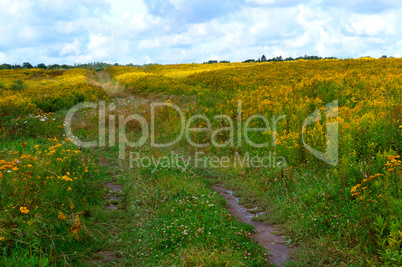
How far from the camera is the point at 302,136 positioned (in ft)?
24.7

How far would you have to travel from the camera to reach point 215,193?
Result: 6832mm

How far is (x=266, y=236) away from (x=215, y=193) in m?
1.73

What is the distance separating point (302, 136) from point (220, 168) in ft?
8.35

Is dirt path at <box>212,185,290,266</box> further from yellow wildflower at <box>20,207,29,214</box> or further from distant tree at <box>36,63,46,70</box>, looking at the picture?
distant tree at <box>36,63,46,70</box>

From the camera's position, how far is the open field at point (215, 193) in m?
4.20

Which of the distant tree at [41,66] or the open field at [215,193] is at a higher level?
the distant tree at [41,66]

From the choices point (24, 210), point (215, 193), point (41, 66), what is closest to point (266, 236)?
point (215, 193)

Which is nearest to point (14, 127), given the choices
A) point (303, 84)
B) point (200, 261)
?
point (200, 261)

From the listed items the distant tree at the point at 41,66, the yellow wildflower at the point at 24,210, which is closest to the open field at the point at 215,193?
the yellow wildflower at the point at 24,210

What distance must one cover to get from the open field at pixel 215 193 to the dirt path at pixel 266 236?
154 millimetres

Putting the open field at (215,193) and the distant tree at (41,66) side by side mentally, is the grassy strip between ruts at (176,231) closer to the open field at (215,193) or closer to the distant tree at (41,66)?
the open field at (215,193)

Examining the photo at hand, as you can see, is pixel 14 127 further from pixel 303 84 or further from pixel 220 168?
pixel 303 84

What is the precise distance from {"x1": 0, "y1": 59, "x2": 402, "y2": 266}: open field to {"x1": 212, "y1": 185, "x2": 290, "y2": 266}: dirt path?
0.51 feet

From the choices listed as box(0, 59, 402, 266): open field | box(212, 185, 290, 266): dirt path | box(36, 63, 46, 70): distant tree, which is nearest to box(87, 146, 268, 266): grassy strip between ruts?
box(0, 59, 402, 266): open field
